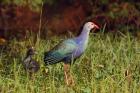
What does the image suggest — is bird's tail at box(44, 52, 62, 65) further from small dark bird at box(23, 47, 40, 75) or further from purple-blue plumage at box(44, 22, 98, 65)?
small dark bird at box(23, 47, 40, 75)

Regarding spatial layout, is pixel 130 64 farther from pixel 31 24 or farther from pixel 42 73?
pixel 31 24

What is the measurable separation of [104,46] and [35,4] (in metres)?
1.40

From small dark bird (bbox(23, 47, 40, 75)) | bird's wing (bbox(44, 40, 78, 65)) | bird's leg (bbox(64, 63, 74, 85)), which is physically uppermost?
bird's wing (bbox(44, 40, 78, 65))

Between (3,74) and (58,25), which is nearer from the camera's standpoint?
(3,74)

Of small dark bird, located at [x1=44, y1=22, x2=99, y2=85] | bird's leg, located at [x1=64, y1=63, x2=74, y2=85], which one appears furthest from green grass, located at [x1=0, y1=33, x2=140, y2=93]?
small dark bird, located at [x1=44, y1=22, x2=99, y2=85]

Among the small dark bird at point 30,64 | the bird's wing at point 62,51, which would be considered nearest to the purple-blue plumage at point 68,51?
the bird's wing at point 62,51

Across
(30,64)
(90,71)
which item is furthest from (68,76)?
(30,64)

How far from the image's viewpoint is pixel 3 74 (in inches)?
388

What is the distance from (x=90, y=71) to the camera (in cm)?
972

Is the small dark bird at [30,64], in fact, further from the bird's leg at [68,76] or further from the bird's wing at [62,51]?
the bird's leg at [68,76]

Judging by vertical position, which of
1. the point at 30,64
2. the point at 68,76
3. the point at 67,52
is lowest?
the point at 68,76

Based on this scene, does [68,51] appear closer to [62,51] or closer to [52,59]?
[62,51]

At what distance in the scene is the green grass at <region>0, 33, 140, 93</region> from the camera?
8930 millimetres

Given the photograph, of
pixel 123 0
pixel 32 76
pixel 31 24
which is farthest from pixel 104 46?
pixel 31 24
